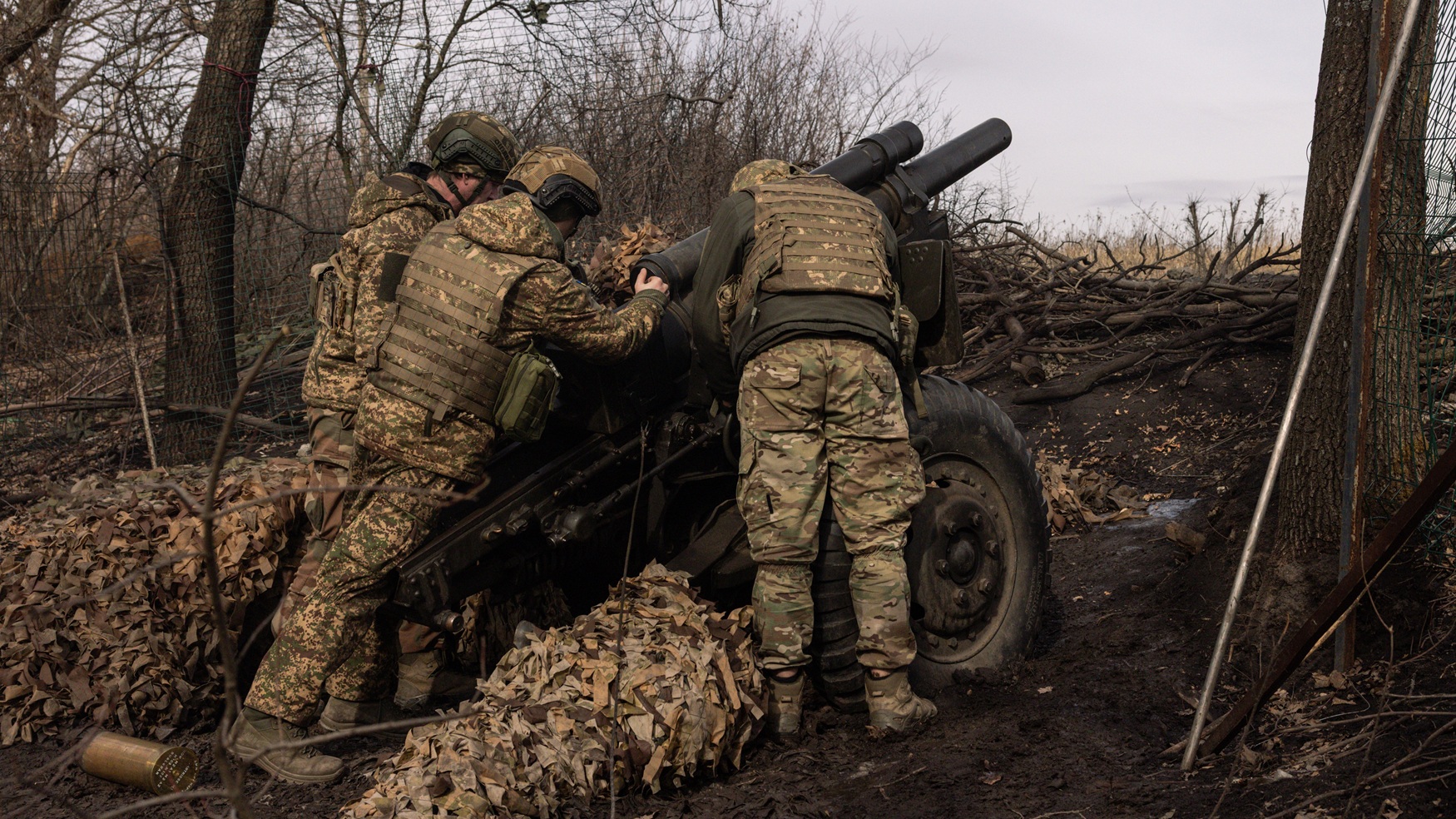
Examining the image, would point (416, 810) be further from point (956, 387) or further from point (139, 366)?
point (139, 366)

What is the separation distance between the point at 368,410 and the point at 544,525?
76cm

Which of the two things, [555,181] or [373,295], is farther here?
[373,295]

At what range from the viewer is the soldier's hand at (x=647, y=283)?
4129mm

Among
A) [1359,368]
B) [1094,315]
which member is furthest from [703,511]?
[1094,315]

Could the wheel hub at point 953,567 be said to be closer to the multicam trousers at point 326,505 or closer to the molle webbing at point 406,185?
the multicam trousers at point 326,505

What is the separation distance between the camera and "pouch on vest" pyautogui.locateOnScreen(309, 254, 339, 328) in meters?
4.41

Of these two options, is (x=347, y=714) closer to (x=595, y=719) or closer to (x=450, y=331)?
(x=595, y=719)

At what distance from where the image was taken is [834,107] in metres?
14.1

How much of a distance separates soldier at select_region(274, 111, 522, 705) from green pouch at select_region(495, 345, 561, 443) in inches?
33.2

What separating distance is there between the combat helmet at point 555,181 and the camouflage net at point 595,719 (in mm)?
1417

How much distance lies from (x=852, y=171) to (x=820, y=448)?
1449 mm

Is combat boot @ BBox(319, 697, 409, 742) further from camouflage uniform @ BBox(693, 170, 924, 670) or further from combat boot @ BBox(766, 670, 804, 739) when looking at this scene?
camouflage uniform @ BBox(693, 170, 924, 670)

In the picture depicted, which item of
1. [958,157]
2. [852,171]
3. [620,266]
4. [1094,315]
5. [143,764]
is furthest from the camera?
[1094,315]

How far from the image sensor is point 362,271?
4.33 meters
